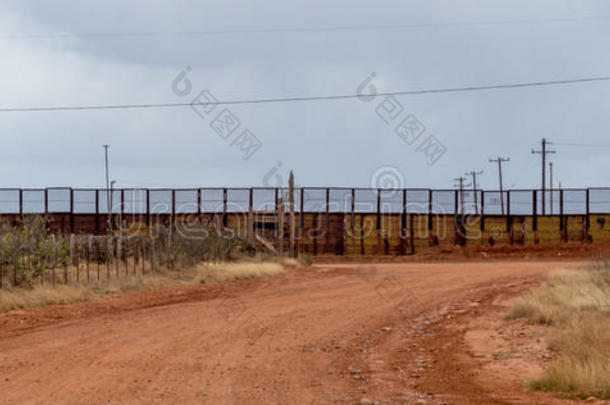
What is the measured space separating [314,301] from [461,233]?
28511mm

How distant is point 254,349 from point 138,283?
11.0m

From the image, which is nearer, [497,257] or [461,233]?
[497,257]

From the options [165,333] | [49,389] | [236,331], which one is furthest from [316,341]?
[49,389]

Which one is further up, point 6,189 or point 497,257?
point 6,189

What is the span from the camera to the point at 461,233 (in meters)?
45.8

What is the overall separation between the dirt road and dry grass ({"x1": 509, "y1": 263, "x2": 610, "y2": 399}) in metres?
0.62

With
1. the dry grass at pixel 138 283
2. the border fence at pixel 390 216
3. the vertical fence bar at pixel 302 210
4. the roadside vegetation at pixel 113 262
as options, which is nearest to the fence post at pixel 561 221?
the border fence at pixel 390 216

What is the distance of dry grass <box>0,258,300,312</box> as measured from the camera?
59.5 ft

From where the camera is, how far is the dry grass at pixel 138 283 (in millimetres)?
18125

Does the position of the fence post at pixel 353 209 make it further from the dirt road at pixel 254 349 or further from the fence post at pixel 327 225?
the dirt road at pixel 254 349

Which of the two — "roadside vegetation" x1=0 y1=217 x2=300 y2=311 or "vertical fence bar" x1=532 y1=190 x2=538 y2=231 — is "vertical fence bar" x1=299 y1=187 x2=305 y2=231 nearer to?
"roadside vegetation" x1=0 y1=217 x2=300 y2=311

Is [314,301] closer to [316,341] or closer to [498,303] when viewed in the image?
[498,303]

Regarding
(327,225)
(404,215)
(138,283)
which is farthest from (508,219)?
(138,283)

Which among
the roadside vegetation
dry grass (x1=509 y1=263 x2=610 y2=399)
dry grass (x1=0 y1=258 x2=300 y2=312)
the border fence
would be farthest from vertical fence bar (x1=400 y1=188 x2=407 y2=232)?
dry grass (x1=509 y1=263 x2=610 y2=399)
